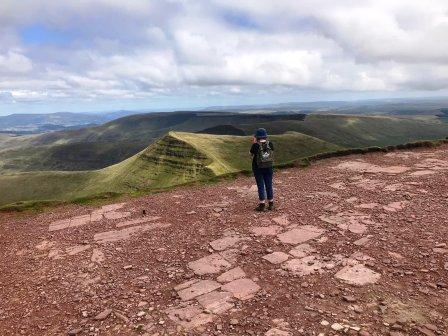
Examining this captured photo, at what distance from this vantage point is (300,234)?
1149 cm

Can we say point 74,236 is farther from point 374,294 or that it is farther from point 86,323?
point 374,294

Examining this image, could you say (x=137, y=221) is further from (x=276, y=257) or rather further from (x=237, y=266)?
(x=276, y=257)

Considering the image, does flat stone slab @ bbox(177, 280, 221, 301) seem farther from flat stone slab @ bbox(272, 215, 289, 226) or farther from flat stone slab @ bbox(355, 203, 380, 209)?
flat stone slab @ bbox(355, 203, 380, 209)

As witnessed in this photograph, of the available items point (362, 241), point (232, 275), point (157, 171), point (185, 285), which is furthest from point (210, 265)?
point (157, 171)

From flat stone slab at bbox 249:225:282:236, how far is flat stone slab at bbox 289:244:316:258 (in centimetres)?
122

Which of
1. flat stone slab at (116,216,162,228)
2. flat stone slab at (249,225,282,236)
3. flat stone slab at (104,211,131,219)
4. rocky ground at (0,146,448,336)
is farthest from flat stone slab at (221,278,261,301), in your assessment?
flat stone slab at (104,211,131,219)

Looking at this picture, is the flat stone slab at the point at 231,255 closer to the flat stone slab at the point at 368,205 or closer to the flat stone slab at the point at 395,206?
the flat stone slab at the point at 368,205

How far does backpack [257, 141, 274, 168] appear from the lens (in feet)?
46.7

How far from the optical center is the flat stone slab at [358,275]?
8.37 m

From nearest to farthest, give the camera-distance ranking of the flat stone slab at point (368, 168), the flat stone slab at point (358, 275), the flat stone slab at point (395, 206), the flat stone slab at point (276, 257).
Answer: the flat stone slab at point (358, 275), the flat stone slab at point (276, 257), the flat stone slab at point (395, 206), the flat stone slab at point (368, 168)

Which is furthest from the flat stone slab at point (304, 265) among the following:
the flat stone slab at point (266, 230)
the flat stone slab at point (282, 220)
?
the flat stone slab at point (282, 220)

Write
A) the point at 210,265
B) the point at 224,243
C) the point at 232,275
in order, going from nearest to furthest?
the point at 232,275, the point at 210,265, the point at 224,243

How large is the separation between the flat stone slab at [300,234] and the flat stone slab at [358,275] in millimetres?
2082

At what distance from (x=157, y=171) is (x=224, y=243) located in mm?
140412
